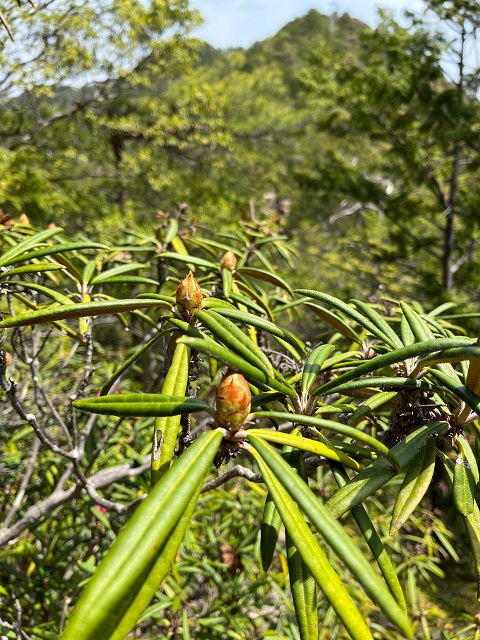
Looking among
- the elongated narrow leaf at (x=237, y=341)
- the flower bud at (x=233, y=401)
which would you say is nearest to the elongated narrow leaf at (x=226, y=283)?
the elongated narrow leaf at (x=237, y=341)

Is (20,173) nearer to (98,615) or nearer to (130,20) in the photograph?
(130,20)

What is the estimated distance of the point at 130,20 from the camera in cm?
461

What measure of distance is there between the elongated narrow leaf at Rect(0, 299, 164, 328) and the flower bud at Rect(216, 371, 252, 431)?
209 millimetres

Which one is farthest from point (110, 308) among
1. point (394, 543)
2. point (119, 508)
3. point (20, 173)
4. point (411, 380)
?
point (20, 173)

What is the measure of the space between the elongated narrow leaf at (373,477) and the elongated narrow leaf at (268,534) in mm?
76

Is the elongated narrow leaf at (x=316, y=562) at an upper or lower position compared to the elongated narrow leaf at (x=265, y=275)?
lower

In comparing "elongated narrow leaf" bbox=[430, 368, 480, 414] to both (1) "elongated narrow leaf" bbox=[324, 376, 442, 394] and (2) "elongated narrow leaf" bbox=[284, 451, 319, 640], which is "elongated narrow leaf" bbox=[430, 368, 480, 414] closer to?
(1) "elongated narrow leaf" bbox=[324, 376, 442, 394]

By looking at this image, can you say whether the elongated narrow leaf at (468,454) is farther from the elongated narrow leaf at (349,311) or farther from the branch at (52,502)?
the branch at (52,502)

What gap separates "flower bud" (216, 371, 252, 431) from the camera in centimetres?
41

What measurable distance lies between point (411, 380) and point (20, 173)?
4.10 metres

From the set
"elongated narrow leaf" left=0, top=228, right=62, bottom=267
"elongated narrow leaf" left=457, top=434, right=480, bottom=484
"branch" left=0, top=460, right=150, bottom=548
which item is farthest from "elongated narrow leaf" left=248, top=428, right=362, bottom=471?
"branch" left=0, top=460, right=150, bottom=548

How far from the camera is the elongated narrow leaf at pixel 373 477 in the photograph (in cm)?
46

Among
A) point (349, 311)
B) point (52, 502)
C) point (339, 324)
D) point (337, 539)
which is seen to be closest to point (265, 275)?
point (339, 324)

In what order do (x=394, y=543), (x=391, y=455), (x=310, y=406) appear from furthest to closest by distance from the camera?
1. (x=394, y=543)
2. (x=310, y=406)
3. (x=391, y=455)
